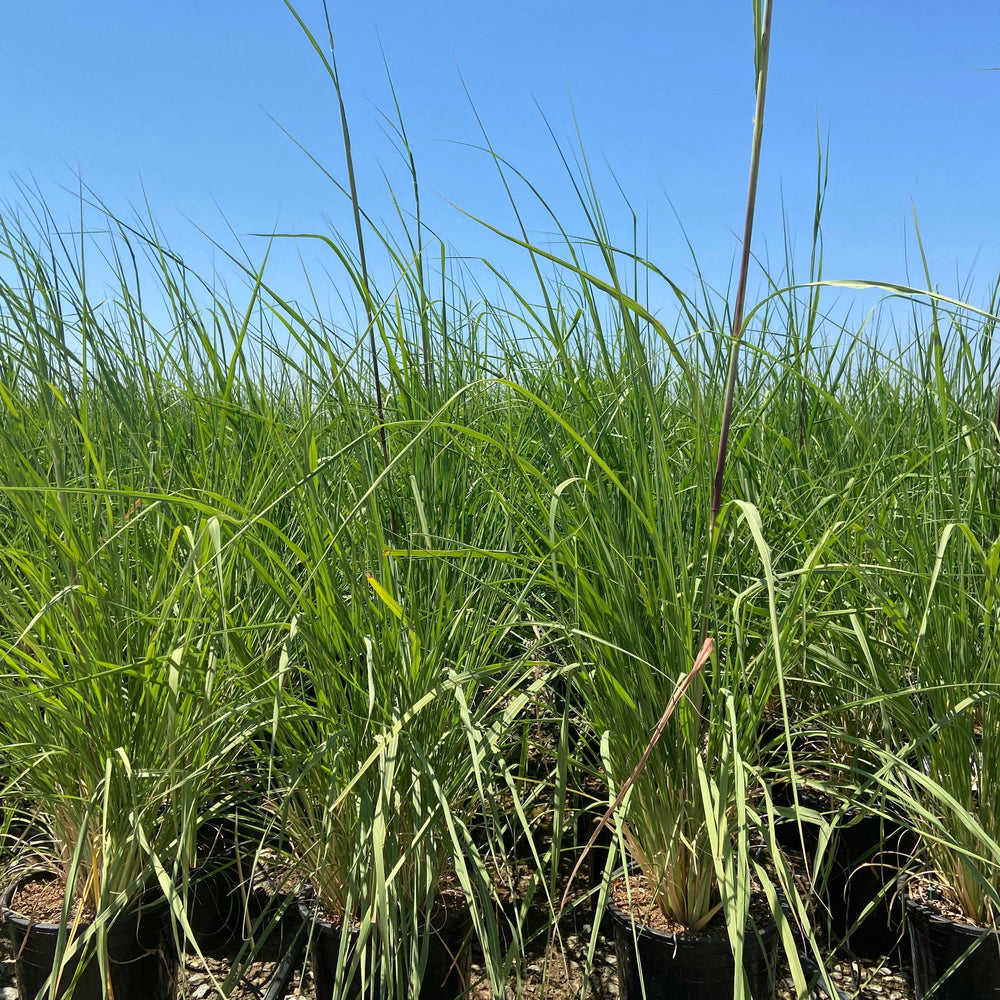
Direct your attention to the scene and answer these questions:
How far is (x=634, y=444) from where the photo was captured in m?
1.15

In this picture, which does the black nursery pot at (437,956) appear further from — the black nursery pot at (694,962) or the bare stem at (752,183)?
the bare stem at (752,183)

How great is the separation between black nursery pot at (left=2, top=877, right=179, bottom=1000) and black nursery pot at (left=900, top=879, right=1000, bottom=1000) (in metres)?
1.13

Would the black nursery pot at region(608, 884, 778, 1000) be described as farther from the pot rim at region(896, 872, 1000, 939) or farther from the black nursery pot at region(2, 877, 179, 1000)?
the black nursery pot at region(2, 877, 179, 1000)

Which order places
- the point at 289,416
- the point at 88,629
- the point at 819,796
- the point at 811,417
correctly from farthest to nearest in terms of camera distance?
the point at 289,416
the point at 811,417
the point at 819,796
the point at 88,629

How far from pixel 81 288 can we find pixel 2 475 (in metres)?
0.36

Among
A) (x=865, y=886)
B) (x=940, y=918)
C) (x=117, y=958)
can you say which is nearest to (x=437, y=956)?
(x=117, y=958)

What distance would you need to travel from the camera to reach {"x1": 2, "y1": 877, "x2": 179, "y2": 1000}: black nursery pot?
44.2 inches

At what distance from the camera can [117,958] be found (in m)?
1.13

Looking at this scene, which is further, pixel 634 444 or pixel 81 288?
pixel 81 288

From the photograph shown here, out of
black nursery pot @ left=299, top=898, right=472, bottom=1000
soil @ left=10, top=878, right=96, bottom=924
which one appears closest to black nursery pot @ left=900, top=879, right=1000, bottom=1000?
black nursery pot @ left=299, top=898, right=472, bottom=1000

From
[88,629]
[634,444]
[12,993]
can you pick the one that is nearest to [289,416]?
[88,629]

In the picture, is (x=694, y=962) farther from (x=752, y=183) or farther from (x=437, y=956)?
(x=752, y=183)

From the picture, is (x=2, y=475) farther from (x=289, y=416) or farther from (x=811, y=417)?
(x=811, y=417)

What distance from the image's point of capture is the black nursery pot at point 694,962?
3.41 feet
